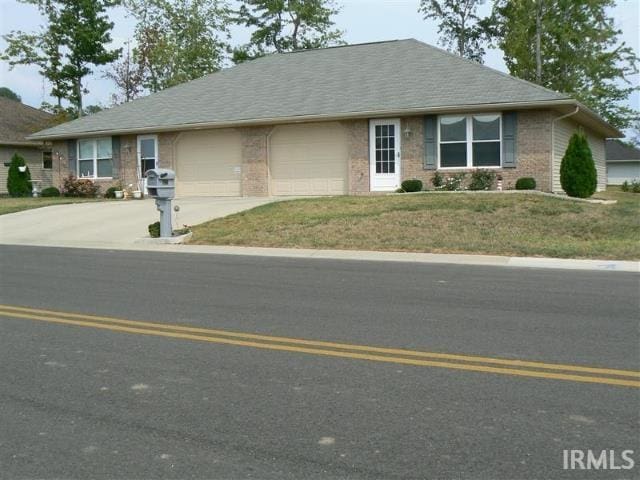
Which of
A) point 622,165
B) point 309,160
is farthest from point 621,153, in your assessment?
point 309,160

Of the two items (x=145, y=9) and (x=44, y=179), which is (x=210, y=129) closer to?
(x=44, y=179)

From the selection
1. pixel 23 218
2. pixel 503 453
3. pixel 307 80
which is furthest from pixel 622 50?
pixel 503 453

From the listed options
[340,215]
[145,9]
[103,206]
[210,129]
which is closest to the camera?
[340,215]

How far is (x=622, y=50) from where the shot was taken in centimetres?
4022

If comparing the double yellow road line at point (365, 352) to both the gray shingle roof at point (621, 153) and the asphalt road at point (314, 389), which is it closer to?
the asphalt road at point (314, 389)

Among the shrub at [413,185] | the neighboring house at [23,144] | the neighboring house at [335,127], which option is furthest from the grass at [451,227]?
the neighboring house at [23,144]

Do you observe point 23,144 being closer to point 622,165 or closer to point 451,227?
point 451,227

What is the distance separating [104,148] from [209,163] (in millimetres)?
5817

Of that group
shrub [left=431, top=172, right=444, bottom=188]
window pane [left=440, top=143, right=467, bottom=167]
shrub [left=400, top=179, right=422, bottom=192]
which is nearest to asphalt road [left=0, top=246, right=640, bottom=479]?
shrub [left=400, top=179, right=422, bottom=192]

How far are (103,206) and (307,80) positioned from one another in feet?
33.1

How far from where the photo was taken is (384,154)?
23.9 metres

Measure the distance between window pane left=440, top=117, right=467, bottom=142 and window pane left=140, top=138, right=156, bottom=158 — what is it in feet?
41.0

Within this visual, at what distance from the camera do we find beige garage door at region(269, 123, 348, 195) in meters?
24.8

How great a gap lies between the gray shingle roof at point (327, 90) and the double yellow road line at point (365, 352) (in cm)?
1683
